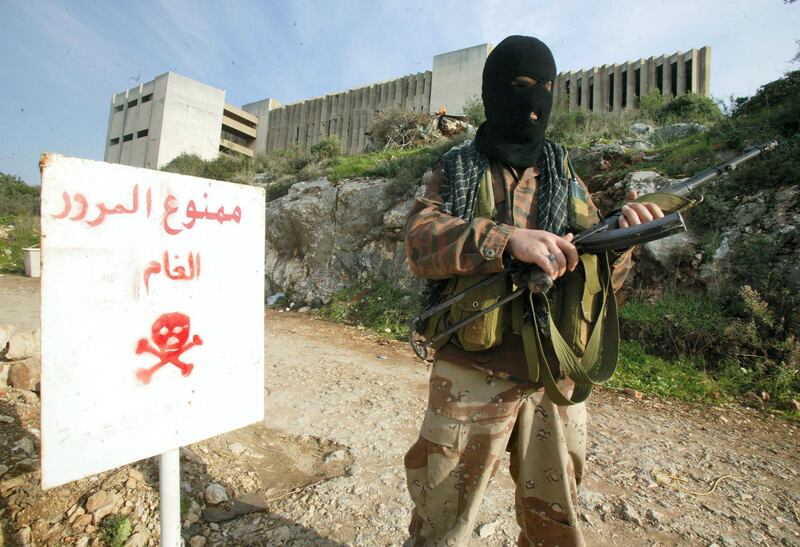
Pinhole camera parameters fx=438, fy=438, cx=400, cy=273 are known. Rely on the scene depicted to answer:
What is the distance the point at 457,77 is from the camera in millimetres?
18359

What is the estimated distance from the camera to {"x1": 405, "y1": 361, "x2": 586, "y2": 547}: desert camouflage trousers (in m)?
1.29

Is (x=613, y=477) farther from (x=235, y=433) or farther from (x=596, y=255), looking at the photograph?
(x=235, y=433)

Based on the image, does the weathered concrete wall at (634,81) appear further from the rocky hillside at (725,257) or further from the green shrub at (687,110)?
the rocky hillside at (725,257)

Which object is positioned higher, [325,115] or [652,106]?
[325,115]

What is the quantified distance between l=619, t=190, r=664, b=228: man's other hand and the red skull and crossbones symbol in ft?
4.45

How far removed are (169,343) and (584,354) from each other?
4.02ft

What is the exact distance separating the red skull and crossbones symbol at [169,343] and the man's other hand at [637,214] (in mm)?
1356

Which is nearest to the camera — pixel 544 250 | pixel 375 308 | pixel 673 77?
pixel 544 250

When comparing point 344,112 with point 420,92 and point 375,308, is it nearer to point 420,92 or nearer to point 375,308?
point 420,92

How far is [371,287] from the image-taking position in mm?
8047

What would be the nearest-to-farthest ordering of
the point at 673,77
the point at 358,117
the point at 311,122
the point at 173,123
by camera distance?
the point at 673,77 < the point at 358,117 < the point at 311,122 < the point at 173,123

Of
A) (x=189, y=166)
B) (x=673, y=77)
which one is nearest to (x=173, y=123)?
(x=189, y=166)

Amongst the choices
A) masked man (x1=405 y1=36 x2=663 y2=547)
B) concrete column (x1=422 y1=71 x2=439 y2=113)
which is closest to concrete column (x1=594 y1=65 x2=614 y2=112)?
concrete column (x1=422 y1=71 x2=439 y2=113)

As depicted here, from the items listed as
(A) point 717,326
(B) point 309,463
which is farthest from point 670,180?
(B) point 309,463
